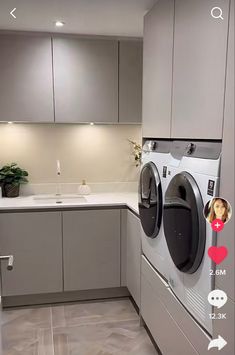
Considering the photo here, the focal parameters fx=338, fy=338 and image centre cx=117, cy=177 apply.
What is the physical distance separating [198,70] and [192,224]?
668mm

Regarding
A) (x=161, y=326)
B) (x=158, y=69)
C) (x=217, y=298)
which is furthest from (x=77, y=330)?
(x=158, y=69)

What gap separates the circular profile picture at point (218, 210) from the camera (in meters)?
1.25

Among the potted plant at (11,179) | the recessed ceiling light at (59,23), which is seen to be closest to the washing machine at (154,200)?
the recessed ceiling light at (59,23)

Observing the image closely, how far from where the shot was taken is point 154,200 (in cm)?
204

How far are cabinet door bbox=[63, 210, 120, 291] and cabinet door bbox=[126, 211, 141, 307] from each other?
0.34 feet

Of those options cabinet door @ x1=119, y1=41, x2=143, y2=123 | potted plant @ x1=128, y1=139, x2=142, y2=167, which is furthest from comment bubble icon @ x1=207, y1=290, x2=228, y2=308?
potted plant @ x1=128, y1=139, x2=142, y2=167

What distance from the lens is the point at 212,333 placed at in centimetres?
136

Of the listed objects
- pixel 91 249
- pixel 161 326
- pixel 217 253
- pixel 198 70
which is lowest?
pixel 161 326

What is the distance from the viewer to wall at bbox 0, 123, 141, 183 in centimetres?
319

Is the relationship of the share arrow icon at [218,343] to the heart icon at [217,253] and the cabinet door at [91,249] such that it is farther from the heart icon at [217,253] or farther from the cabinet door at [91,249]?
the cabinet door at [91,249]

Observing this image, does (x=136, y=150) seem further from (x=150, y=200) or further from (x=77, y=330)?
(x=77, y=330)

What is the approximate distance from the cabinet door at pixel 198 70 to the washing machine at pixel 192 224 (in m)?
0.09

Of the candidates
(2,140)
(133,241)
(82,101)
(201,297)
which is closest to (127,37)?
(82,101)

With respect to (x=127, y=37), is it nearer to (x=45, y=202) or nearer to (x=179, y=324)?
(x=45, y=202)
